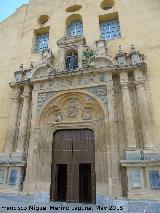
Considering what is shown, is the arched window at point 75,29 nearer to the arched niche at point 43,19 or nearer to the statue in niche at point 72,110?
the arched niche at point 43,19

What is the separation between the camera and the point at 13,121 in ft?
32.2

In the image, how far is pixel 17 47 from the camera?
40.1 feet

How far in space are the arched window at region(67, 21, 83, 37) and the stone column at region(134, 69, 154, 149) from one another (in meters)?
4.51

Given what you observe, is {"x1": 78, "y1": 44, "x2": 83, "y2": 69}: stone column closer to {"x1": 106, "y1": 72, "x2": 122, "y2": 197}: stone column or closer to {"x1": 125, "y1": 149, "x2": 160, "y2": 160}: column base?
{"x1": 106, "y1": 72, "x2": 122, "y2": 197}: stone column

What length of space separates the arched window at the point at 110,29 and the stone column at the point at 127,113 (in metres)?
2.78

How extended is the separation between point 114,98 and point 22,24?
7.88 meters

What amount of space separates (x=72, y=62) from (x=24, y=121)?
3.62 meters

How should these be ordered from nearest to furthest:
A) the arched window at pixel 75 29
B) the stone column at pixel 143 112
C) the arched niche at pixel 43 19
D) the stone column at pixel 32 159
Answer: the stone column at pixel 143 112
the stone column at pixel 32 159
the arched window at pixel 75 29
the arched niche at pixel 43 19

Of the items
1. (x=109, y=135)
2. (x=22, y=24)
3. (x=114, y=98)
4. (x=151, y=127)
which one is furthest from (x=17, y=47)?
(x=151, y=127)

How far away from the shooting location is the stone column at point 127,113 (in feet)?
25.6

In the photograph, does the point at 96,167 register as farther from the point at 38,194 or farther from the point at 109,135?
the point at 38,194

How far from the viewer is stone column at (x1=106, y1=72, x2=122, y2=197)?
7.36 metres

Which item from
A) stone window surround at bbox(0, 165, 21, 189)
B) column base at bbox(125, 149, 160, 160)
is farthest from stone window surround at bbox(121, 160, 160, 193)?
stone window surround at bbox(0, 165, 21, 189)

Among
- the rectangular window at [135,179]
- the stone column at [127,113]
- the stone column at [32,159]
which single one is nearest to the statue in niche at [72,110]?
the stone column at [32,159]
